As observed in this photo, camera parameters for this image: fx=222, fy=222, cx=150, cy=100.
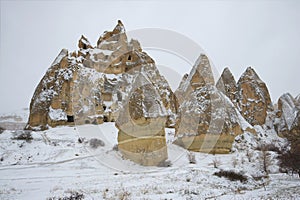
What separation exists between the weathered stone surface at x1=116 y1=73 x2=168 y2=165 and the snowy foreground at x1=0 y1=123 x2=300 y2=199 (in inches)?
26.4

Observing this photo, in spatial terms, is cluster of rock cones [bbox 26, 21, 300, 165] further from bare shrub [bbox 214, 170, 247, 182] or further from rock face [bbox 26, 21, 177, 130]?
bare shrub [bbox 214, 170, 247, 182]

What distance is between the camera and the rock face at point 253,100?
32.6 m

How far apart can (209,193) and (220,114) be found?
10272 mm

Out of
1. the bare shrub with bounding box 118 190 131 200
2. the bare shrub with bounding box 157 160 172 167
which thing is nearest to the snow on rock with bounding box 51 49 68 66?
the bare shrub with bounding box 157 160 172 167

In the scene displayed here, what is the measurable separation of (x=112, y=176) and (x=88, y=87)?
2065 cm

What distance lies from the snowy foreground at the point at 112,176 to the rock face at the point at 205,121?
0.92 m

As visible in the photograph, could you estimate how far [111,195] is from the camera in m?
6.91

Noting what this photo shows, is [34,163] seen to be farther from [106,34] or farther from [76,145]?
[106,34]

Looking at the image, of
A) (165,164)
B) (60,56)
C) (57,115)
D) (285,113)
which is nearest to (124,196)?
(165,164)

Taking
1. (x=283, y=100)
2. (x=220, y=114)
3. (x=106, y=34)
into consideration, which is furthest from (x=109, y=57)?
(x=283, y=100)

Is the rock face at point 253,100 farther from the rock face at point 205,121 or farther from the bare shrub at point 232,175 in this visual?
the bare shrub at point 232,175

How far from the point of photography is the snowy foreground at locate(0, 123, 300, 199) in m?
7.16

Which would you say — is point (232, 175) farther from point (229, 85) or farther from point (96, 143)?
point (229, 85)

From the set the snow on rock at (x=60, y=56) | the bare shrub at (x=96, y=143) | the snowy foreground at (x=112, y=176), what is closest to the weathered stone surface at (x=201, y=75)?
the snowy foreground at (x=112, y=176)
